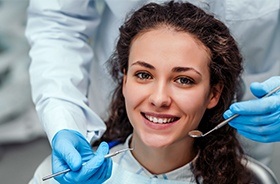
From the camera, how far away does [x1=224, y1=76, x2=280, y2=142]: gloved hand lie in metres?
1.43

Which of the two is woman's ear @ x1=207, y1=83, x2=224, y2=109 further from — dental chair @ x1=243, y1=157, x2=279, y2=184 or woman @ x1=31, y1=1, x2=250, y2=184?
dental chair @ x1=243, y1=157, x2=279, y2=184

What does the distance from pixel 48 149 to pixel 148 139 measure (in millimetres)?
1593

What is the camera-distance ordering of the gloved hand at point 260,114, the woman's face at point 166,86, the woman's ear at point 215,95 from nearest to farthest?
1. the gloved hand at point 260,114
2. the woman's face at point 166,86
3. the woman's ear at point 215,95

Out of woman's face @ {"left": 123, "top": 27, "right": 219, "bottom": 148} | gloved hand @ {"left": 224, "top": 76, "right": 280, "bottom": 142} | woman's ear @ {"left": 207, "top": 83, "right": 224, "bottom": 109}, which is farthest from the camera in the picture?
woman's ear @ {"left": 207, "top": 83, "right": 224, "bottom": 109}

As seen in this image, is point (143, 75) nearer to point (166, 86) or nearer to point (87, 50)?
point (166, 86)

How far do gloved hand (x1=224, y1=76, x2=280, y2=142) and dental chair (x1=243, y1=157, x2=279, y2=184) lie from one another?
0.69 ft

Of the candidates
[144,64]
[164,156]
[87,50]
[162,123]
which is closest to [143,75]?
[144,64]

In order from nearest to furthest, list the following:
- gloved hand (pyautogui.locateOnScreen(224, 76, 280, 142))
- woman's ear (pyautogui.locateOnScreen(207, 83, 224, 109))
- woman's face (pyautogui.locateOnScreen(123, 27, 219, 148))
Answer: gloved hand (pyautogui.locateOnScreen(224, 76, 280, 142)), woman's face (pyautogui.locateOnScreen(123, 27, 219, 148)), woman's ear (pyautogui.locateOnScreen(207, 83, 224, 109))

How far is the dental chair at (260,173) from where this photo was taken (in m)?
1.69

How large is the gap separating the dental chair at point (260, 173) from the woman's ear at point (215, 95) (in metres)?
0.22

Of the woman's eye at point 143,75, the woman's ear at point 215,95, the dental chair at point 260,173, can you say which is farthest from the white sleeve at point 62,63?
the dental chair at point 260,173

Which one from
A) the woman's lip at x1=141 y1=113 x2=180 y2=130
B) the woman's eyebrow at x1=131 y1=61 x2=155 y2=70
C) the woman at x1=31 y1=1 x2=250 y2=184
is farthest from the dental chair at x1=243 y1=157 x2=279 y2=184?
the woman's eyebrow at x1=131 y1=61 x2=155 y2=70

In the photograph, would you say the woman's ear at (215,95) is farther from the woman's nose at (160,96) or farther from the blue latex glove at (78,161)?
the blue latex glove at (78,161)

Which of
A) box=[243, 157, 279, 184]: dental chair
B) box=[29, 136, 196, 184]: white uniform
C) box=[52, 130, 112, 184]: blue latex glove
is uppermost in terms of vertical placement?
box=[52, 130, 112, 184]: blue latex glove
